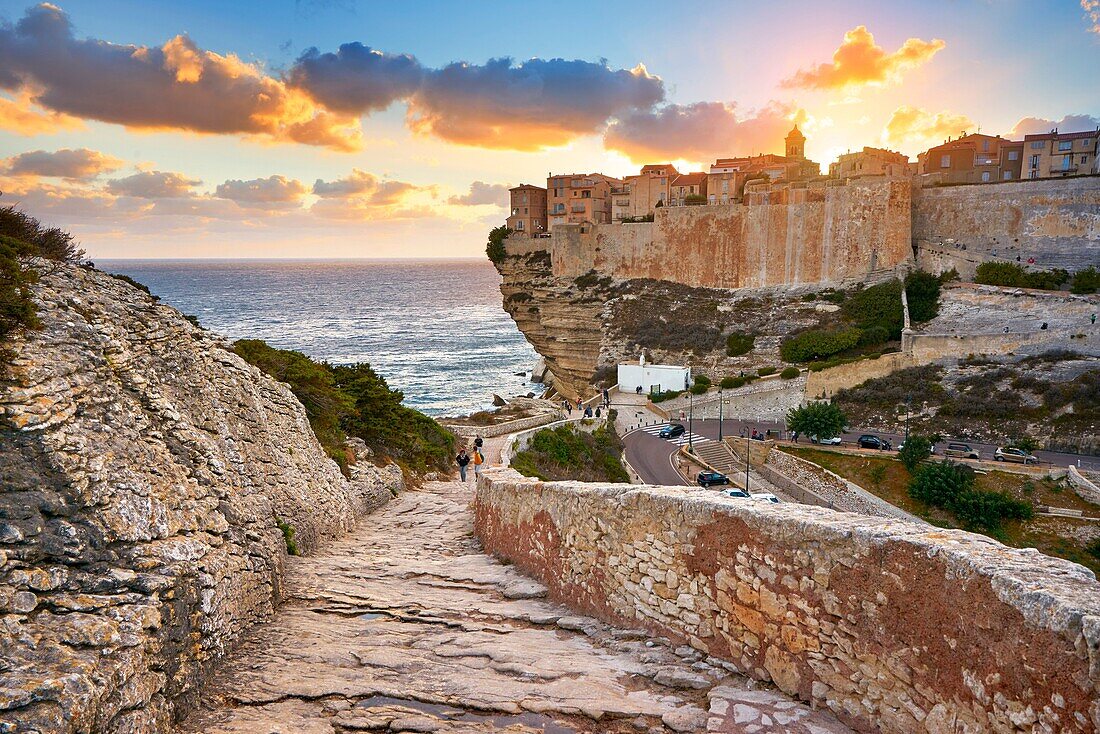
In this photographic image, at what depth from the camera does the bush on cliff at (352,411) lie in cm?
1318

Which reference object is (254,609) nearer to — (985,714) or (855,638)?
(855,638)

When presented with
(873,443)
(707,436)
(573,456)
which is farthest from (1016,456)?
(573,456)

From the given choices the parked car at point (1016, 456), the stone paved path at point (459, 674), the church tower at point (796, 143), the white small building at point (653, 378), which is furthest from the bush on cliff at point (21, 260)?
the church tower at point (796, 143)

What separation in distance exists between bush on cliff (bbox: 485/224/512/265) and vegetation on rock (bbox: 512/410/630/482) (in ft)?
90.1

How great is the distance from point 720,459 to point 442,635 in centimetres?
2647

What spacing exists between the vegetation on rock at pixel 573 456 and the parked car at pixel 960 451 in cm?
1248

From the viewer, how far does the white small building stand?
39.5m

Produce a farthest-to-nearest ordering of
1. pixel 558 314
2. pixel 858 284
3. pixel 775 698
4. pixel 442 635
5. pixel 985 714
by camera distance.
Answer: pixel 558 314 → pixel 858 284 → pixel 442 635 → pixel 775 698 → pixel 985 714

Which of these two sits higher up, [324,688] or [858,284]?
[858,284]

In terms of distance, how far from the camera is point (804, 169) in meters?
53.5

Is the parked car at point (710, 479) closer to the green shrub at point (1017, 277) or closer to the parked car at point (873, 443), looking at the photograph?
the parked car at point (873, 443)

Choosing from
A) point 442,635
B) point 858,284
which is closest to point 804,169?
point 858,284

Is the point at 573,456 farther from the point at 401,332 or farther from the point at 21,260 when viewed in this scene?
the point at 401,332

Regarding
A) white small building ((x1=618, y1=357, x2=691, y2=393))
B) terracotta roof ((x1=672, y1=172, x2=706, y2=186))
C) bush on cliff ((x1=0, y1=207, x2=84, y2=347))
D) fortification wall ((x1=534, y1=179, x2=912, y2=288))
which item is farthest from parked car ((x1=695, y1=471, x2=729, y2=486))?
terracotta roof ((x1=672, y1=172, x2=706, y2=186))
